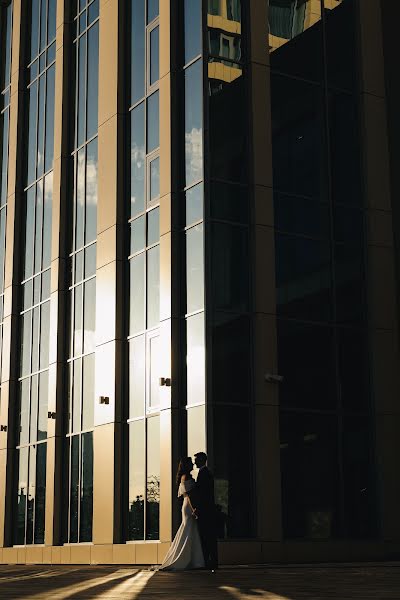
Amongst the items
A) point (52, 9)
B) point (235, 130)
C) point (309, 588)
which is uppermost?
point (52, 9)

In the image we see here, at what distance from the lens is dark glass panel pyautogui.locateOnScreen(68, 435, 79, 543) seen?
81.6 ft

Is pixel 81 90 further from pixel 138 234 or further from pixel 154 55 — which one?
pixel 138 234

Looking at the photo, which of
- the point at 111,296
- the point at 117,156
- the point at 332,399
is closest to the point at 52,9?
the point at 117,156

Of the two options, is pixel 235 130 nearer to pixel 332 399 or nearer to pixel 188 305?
pixel 188 305

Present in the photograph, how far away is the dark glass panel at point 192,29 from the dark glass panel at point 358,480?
909 centimetres

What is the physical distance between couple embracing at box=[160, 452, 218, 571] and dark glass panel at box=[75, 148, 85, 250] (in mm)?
12049

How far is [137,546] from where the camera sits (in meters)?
21.6

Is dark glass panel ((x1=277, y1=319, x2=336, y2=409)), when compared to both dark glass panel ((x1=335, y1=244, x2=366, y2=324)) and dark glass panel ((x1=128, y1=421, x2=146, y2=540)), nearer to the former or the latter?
dark glass panel ((x1=335, y1=244, x2=366, y2=324))

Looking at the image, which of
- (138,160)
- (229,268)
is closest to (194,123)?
(138,160)

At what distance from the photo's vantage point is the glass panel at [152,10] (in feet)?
80.8

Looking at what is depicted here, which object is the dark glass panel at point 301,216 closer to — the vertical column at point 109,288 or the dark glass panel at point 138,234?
the dark glass panel at point 138,234

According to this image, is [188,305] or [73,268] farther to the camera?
[73,268]

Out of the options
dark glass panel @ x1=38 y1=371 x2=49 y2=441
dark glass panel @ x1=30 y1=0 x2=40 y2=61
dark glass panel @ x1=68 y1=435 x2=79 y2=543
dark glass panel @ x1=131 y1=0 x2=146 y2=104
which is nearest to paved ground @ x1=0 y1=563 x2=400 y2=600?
dark glass panel @ x1=68 y1=435 x2=79 y2=543

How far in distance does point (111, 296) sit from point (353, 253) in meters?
6.05
